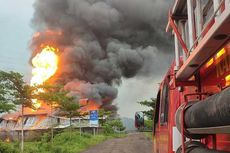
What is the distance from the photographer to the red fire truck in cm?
272

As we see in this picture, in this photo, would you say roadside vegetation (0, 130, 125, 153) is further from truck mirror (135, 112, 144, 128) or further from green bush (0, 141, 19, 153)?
truck mirror (135, 112, 144, 128)

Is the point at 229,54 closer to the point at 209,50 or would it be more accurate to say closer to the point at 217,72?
the point at 209,50

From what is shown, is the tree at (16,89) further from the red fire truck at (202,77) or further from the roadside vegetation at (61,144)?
the red fire truck at (202,77)

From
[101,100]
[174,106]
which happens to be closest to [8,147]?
[174,106]

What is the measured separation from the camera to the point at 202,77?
13.4 feet

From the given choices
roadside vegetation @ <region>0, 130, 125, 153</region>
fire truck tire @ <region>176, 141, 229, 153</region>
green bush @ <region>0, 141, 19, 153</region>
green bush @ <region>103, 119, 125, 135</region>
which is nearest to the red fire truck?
fire truck tire @ <region>176, 141, 229, 153</region>

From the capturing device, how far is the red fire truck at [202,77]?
8.94ft

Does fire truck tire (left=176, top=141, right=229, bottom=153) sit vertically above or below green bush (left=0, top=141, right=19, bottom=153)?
above

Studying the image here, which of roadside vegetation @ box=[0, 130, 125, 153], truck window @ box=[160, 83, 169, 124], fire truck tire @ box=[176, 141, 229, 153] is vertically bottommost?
roadside vegetation @ box=[0, 130, 125, 153]

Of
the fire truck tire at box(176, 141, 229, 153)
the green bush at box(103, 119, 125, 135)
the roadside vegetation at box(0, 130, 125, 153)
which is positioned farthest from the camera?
the green bush at box(103, 119, 125, 135)

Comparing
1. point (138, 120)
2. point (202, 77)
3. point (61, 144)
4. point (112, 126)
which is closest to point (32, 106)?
point (61, 144)

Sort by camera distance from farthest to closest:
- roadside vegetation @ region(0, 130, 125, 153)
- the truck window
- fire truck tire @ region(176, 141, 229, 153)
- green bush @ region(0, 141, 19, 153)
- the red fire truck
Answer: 1. roadside vegetation @ region(0, 130, 125, 153)
2. green bush @ region(0, 141, 19, 153)
3. the truck window
4. fire truck tire @ region(176, 141, 229, 153)
5. the red fire truck

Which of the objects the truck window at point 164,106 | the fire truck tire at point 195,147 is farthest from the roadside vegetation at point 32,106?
the fire truck tire at point 195,147

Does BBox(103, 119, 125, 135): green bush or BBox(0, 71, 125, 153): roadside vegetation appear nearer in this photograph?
BBox(0, 71, 125, 153): roadside vegetation
